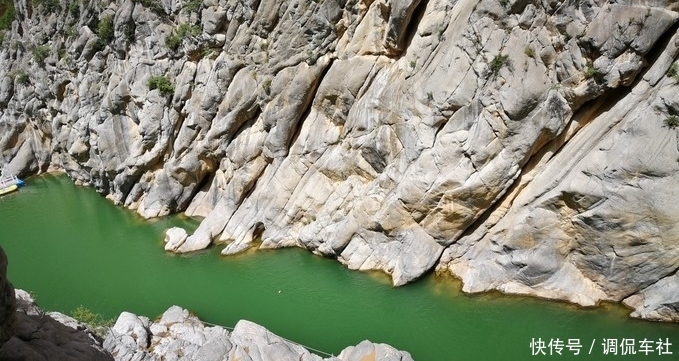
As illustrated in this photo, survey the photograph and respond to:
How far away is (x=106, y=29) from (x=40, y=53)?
8418 millimetres

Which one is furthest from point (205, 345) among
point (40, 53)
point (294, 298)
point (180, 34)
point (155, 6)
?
point (40, 53)

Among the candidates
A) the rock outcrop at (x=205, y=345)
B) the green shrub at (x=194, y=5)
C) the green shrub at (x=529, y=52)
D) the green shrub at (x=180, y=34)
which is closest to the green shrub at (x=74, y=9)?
the green shrub at (x=180, y=34)

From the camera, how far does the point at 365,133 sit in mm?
21359

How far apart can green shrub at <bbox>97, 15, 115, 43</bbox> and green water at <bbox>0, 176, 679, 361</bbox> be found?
37.2ft

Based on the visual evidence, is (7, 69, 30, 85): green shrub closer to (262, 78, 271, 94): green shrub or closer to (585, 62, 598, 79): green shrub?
(262, 78, 271, 94): green shrub

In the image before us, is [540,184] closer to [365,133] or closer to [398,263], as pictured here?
[398,263]

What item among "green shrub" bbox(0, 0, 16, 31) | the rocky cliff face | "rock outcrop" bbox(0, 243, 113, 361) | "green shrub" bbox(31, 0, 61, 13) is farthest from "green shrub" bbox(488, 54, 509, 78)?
"green shrub" bbox(0, 0, 16, 31)

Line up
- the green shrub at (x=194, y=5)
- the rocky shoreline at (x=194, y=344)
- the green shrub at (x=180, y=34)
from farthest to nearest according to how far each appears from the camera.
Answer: the green shrub at (x=180, y=34), the green shrub at (x=194, y=5), the rocky shoreline at (x=194, y=344)

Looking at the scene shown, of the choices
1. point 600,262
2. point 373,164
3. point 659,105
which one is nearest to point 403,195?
point 373,164

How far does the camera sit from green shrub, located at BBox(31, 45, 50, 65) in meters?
34.7

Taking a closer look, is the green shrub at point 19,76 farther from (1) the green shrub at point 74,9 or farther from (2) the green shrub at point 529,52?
(2) the green shrub at point 529,52

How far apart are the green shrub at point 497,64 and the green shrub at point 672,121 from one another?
5110 mm

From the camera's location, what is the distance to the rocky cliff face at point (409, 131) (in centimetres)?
Result: 1528

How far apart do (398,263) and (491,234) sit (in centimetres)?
373
